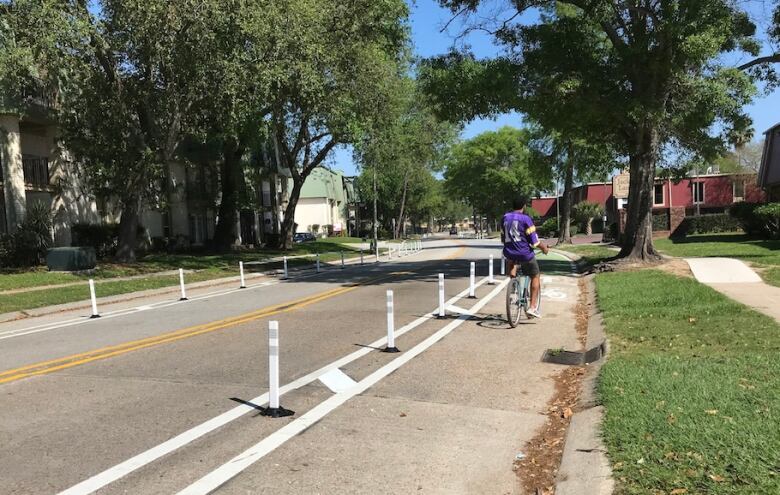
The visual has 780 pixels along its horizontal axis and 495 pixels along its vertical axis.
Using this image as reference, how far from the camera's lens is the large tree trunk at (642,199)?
59.6ft

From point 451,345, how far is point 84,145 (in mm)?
20420

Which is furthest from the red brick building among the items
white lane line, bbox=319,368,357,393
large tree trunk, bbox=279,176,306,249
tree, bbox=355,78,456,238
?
white lane line, bbox=319,368,357,393

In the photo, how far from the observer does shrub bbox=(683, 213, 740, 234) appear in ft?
125

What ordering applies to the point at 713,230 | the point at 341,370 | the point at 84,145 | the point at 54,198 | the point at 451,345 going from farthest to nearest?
1. the point at 713,230
2. the point at 54,198
3. the point at 84,145
4. the point at 451,345
5. the point at 341,370

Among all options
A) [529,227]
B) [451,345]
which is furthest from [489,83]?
[451,345]

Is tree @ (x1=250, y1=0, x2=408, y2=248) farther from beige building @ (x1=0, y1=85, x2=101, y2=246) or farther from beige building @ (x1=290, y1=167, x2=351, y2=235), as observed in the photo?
beige building @ (x1=290, y1=167, x2=351, y2=235)

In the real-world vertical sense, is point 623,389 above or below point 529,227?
below

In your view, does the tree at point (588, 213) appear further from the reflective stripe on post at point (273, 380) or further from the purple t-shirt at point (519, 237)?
the reflective stripe on post at point (273, 380)

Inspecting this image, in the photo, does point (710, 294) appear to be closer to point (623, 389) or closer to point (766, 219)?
point (623, 389)

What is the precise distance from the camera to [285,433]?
507cm

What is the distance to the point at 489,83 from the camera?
683 inches

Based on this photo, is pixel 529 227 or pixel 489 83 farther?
pixel 489 83

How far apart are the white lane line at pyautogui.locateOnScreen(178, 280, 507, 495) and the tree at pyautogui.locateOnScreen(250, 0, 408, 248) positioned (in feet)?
48.7

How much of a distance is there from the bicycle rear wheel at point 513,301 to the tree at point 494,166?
6495 cm
